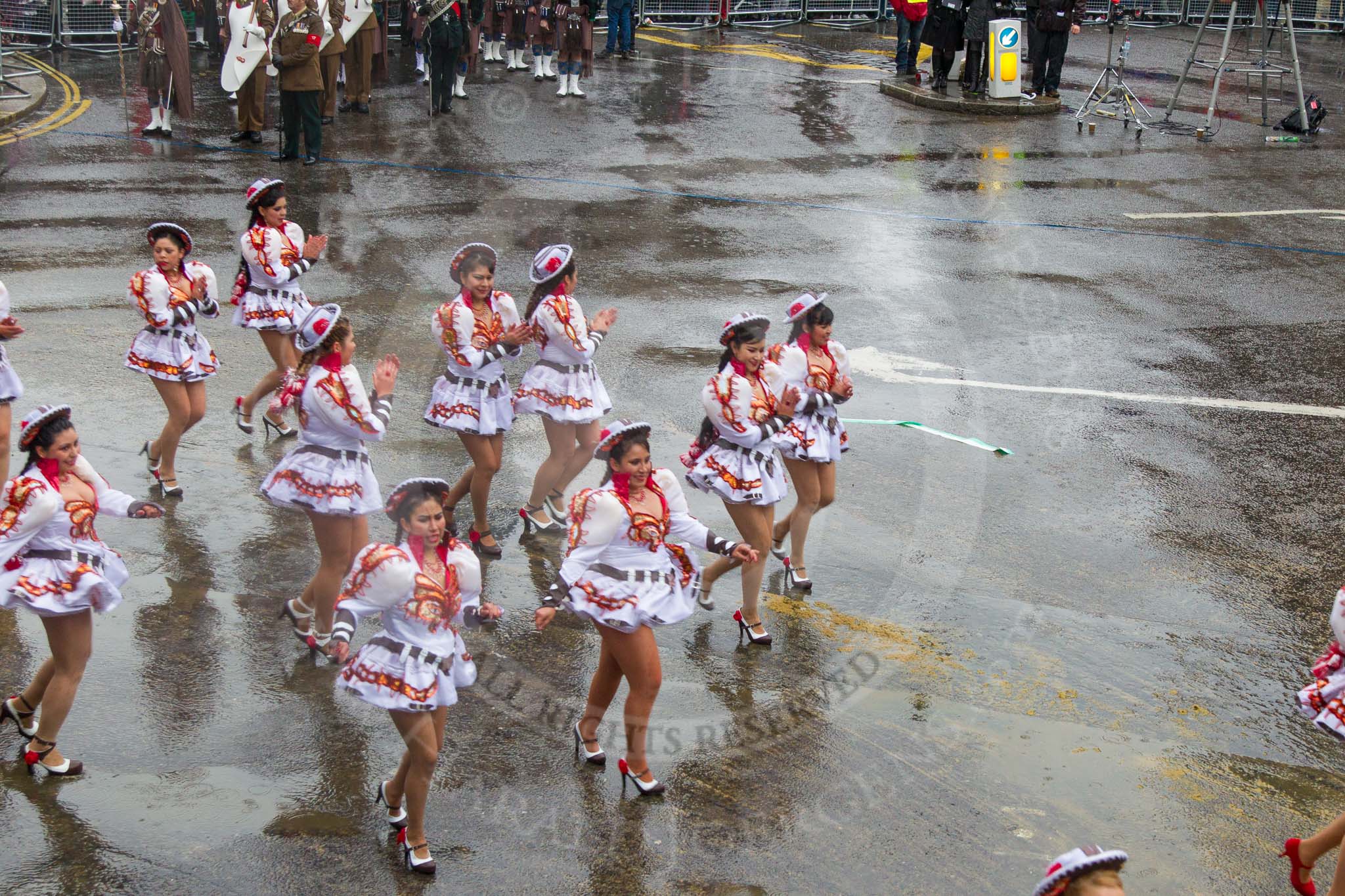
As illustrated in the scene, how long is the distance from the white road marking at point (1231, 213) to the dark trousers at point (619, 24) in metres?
12.0

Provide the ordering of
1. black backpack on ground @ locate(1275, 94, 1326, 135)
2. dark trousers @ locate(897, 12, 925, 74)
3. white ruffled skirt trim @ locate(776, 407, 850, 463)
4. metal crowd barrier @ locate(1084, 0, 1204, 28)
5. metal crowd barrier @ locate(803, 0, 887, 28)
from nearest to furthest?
1. white ruffled skirt trim @ locate(776, 407, 850, 463)
2. black backpack on ground @ locate(1275, 94, 1326, 135)
3. dark trousers @ locate(897, 12, 925, 74)
4. metal crowd barrier @ locate(803, 0, 887, 28)
5. metal crowd barrier @ locate(1084, 0, 1204, 28)

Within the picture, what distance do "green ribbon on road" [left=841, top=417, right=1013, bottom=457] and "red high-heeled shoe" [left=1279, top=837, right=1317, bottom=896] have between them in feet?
15.9

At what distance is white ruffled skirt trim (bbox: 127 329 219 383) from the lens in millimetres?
8953

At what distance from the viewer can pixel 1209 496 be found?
1014 centimetres

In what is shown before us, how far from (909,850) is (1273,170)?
16.6 m

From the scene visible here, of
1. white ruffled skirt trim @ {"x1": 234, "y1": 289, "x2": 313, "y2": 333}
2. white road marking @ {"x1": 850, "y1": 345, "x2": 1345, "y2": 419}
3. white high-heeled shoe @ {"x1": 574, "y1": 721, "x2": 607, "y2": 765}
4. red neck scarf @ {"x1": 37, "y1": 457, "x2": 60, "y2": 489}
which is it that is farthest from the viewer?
white road marking @ {"x1": 850, "y1": 345, "x2": 1345, "y2": 419}

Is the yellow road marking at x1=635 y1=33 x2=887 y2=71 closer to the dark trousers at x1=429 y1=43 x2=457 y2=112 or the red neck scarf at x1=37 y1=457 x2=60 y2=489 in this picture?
the dark trousers at x1=429 y1=43 x2=457 y2=112

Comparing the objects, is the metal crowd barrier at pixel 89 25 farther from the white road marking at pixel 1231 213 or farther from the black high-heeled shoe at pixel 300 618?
the black high-heeled shoe at pixel 300 618

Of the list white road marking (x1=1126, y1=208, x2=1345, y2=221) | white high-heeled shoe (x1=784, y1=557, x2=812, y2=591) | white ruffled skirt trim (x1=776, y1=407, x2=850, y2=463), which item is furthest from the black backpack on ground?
white high-heeled shoe (x1=784, y1=557, x2=812, y2=591)

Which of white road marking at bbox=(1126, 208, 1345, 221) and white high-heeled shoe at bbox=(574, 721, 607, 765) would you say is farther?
white road marking at bbox=(1126, 208, 1345, 221)

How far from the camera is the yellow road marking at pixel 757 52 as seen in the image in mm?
26625

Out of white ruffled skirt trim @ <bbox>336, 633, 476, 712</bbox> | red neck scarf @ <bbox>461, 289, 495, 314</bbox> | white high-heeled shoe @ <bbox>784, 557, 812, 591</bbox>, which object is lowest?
white high-heeled shoe @ <bbox>784, 557, 812, 591</bbox>

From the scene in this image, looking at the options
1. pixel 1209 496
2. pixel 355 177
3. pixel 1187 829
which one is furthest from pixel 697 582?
pixel 355 177

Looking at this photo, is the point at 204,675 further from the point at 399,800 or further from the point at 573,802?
the point at 573,802
